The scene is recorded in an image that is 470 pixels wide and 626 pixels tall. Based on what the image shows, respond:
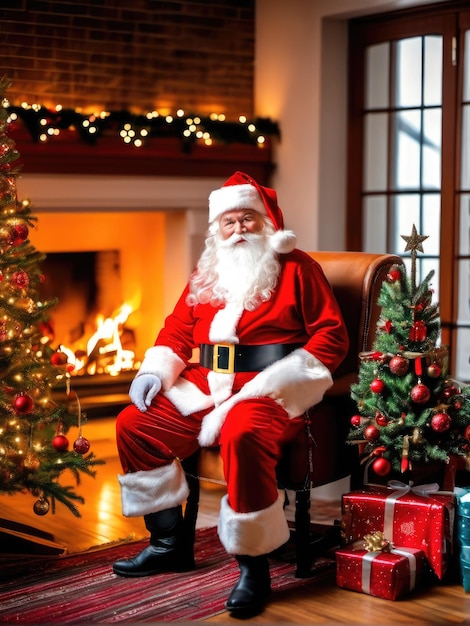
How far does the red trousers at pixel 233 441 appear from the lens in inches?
129

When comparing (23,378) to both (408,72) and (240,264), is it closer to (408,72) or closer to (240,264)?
(240,264)

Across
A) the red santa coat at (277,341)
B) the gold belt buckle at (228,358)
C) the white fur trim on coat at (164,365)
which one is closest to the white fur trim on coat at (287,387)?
the red santa coat at (277,341)

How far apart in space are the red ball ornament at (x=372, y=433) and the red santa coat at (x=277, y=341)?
19 centimetres

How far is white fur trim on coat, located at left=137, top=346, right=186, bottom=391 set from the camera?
3.68 m

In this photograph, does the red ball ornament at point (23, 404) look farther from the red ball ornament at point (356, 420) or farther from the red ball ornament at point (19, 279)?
the red ball ornament at point (356, 420)

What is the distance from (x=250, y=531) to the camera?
325 cm

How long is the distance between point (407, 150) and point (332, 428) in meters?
2.30

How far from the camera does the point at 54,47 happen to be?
204 inches

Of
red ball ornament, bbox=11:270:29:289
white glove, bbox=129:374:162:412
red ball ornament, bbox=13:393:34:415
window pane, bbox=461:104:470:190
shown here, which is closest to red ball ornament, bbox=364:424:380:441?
white glove, bbox=129:374:162:412

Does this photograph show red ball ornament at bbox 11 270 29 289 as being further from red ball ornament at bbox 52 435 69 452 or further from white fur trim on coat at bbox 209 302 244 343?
white fur trim on coat at bbox 209 302 244 343

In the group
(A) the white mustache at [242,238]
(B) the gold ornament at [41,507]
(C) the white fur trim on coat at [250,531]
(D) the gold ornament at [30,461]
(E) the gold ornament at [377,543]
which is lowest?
(E) the gold ornament at [377,543]

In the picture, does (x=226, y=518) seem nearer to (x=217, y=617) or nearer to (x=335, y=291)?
(x=217, y=617)

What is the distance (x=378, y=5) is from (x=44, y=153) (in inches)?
72.4

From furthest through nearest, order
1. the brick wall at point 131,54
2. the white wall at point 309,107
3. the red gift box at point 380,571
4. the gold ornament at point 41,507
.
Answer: the white wall at point 309,107 → the brick wall at point 131,54 → the gold ornament at point 41,507 → the red gift box at point 380,571
